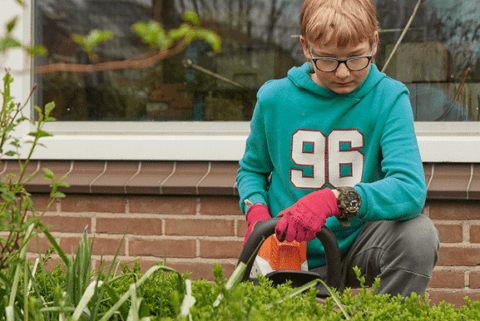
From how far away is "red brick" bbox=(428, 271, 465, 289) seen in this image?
7.97 feet

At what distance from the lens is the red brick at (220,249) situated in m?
2.56

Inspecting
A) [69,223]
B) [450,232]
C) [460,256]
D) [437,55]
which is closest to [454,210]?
[450,232]

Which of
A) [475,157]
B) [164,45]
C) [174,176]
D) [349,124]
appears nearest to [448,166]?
[475,157]

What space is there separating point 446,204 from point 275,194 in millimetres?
1047

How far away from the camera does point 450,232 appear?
2404 mm

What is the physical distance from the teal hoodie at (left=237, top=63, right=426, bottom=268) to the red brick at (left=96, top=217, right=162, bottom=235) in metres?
0.96

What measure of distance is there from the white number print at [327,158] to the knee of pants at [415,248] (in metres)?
0.25

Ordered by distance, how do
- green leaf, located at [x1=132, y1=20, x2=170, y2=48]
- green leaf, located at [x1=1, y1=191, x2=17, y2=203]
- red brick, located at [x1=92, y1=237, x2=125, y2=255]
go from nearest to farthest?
green leaf, located at [x1=132, y1=20, x2=170, y2=48] < green leaf, located at [x1=1, y1=191, x2=17, y2=203] < red brick, located at [x1=92, y1=237, x2=125, y2=255]

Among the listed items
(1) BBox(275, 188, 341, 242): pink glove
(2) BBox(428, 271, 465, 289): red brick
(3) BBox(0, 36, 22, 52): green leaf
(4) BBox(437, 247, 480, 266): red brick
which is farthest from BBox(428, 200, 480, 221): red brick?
(3) BBox(0, 36, 22, 52): green leaf

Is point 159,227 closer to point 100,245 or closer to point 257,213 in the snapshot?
point 100,245

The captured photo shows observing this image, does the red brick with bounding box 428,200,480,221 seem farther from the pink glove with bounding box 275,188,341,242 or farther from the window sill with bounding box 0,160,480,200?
the pink glove with bounding box 275,188,341,242

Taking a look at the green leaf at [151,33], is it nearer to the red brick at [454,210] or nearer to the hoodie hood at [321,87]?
the hoodie hood at [321,87]

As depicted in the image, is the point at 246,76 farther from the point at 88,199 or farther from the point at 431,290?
the point at 431,290

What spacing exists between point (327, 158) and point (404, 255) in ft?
1.27
